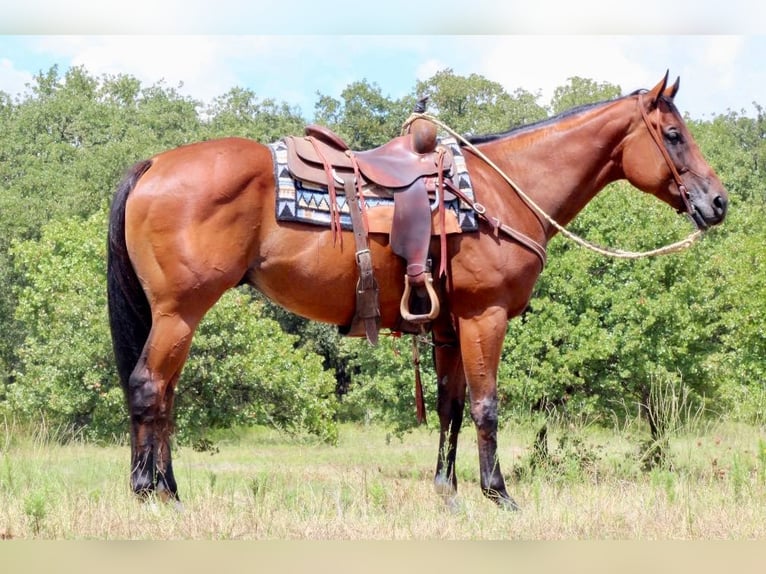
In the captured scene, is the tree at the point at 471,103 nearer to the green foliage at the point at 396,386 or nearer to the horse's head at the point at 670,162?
the green foliage at the point at 396,386

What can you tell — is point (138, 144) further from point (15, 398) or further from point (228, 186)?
point (228, 186)

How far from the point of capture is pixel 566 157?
676cm

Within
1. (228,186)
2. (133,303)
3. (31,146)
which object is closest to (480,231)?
(228,186)

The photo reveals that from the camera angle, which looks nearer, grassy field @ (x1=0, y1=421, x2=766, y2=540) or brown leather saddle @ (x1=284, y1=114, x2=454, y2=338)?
grassy field @ (x1=0, y1=421, x2=766, y2=540)

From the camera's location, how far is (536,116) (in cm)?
3800

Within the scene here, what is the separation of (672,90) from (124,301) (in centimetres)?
415

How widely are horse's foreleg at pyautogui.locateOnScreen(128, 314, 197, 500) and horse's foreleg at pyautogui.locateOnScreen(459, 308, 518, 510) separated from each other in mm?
1850

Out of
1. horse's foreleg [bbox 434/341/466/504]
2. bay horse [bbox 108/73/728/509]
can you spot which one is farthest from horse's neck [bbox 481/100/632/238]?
horse's foreleg [bbox 434/341/466/504]

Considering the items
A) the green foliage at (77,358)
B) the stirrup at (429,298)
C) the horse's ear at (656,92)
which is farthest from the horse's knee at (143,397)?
the green foliage at (77,358)

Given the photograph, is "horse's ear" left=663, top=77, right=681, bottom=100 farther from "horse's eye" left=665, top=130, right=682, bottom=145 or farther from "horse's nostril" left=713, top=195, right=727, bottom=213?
"horse's nostril" left=713, top=195, right=727, bottom=213

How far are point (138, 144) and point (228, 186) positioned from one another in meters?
29.3

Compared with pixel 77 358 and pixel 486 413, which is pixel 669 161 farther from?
pixel 77 358

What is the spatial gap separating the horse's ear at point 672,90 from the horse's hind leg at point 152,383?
12.1ft

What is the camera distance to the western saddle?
6.00 meters
